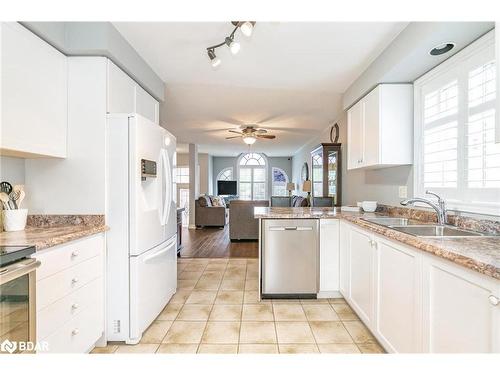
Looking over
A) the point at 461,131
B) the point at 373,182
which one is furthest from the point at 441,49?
the point at 373,182

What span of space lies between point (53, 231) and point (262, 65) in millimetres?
2296

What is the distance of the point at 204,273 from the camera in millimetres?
3602

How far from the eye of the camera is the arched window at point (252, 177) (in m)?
11.6

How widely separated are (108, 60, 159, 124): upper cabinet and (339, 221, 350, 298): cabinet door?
231 centimetres

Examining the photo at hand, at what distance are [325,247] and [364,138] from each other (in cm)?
124

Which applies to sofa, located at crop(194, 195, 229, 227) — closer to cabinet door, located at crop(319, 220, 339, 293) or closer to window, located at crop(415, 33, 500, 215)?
cabinet door, located at crop(319, 220, 339, 293)

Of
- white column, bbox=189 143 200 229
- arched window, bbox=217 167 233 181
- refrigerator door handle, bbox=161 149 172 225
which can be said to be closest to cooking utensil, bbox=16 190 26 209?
refrigerator door handle, bbox=161 149 172 225

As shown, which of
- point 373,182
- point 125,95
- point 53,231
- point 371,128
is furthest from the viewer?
point 373,182

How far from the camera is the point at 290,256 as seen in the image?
2.71 m

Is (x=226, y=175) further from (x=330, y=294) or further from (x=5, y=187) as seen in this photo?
(x=5, y=187)

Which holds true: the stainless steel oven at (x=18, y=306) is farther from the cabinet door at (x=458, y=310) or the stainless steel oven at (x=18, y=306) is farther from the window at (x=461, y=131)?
the window at (x=461, y=131)

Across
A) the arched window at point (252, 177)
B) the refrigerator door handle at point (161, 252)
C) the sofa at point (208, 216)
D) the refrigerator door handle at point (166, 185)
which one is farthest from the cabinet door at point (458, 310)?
the arched window at point (252, 177)

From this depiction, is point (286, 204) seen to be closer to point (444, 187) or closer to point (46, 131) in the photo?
point (444, 187)
